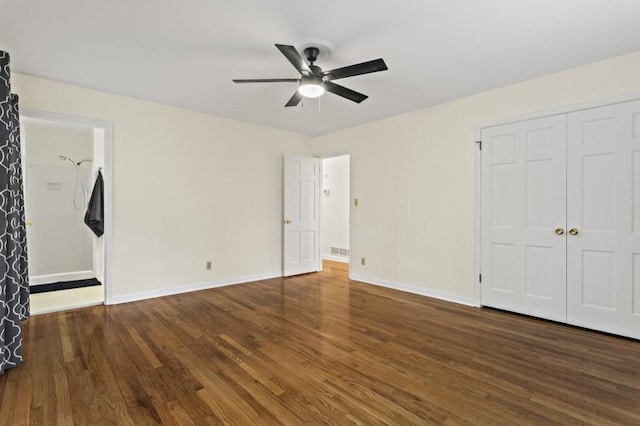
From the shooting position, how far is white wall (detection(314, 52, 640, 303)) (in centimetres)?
336

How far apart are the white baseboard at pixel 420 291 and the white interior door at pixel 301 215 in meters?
0.96

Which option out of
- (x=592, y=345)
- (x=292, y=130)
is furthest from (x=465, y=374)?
(x=292, y=130)

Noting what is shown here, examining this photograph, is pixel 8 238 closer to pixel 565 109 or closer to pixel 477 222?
pixel 477 222

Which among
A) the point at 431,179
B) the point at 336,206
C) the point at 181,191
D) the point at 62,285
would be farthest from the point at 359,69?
the point at 62,285

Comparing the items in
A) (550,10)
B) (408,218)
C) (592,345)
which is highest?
(550,10)

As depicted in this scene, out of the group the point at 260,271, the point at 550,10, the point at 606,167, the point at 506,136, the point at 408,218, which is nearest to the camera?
the point at 550,10

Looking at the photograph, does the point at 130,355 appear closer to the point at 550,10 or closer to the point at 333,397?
the point at 333,397

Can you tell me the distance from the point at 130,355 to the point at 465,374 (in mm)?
2654

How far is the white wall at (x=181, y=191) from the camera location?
397 cm

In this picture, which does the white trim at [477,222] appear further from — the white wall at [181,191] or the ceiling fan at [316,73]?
the white wall at [181,191]

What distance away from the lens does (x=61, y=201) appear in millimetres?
5668

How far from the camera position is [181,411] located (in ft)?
6.17

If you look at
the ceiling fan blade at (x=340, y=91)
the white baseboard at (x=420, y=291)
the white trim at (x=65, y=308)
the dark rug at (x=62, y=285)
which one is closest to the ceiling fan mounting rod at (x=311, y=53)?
the ceiling fan blade at (x=340, y=91)

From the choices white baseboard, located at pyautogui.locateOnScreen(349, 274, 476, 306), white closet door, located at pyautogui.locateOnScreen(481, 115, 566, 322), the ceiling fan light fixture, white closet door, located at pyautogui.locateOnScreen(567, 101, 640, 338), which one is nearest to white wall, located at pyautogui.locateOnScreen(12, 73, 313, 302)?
white baseboard, located at pyautogui.locateOnScreen(349, 274, 476, 306)
